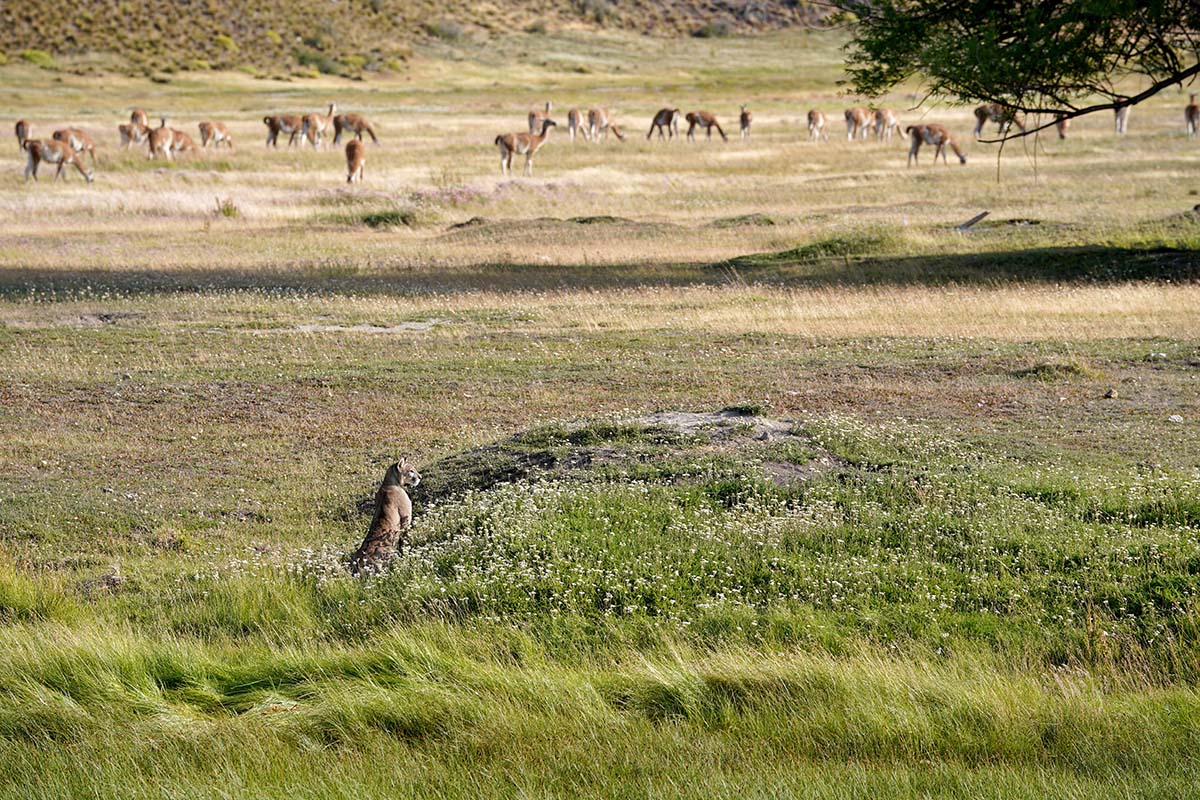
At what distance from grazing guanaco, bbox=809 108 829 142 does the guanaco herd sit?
4 centimetres

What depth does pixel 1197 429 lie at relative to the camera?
10336mm

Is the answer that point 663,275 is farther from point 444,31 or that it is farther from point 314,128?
point 444,31

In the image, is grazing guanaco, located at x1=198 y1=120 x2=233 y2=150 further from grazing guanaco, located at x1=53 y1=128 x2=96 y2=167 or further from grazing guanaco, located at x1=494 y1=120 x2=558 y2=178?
grazing guanaco, located at x1=494 y1=120 x2=558 y2=178

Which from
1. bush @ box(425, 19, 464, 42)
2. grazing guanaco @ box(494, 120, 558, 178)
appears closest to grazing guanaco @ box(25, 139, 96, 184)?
grazing guanaco @ box(494, 120, 558, 178)

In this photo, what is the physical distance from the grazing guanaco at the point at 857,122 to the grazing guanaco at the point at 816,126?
99cm

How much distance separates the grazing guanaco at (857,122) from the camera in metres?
50.9

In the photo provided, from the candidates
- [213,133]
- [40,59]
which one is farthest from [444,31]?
[213,133]

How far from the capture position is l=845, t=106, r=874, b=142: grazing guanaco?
50938 millimetres

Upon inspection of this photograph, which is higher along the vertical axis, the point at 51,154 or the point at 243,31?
the point at 243,31

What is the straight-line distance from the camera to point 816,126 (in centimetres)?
5047

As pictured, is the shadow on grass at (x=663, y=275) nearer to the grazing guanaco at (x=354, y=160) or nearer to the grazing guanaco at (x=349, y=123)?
the grazing guanaco at (x=354, y=160)

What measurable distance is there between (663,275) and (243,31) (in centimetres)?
6750

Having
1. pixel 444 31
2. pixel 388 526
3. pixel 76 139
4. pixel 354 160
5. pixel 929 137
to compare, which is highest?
pixel 444 31

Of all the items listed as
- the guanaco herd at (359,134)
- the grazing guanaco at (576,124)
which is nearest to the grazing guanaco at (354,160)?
the guanaco herd at (359,134)
